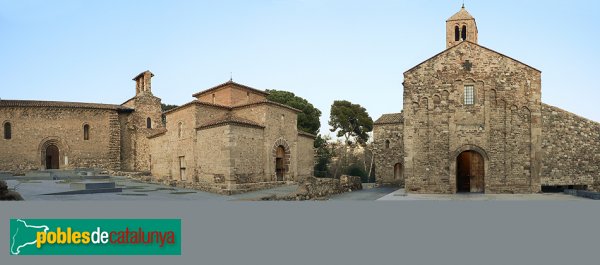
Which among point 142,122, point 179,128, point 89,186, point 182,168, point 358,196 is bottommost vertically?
point 358,196

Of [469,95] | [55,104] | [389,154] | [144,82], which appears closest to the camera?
[469,95]

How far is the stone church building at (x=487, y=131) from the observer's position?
67.8ft

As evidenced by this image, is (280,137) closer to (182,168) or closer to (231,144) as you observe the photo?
(231,144)

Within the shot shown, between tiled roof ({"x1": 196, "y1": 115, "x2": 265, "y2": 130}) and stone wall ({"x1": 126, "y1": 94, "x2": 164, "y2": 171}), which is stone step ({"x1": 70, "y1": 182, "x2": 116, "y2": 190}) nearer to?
tiled roof ({"x1": 196, "y1": 115, "x2": 265, "y2": 130})

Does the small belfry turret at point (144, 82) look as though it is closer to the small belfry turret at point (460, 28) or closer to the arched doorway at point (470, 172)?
the small belfry turret at point (460, 28)

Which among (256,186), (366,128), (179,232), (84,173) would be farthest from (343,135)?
(179,232)

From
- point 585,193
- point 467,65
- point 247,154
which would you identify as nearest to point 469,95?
point 467,65

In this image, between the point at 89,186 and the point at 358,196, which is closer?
the point at 89,186

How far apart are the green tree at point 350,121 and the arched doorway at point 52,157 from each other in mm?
26411

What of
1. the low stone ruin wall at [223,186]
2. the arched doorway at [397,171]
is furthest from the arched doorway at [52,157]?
the arched doorway at [397,171]

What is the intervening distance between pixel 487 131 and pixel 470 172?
96.8 inches

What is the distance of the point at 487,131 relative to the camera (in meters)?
20.7

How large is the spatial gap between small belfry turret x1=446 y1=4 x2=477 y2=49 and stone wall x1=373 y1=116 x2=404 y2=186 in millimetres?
7698

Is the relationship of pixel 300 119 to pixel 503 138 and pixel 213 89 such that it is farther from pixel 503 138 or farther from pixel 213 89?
pixel 503 138
